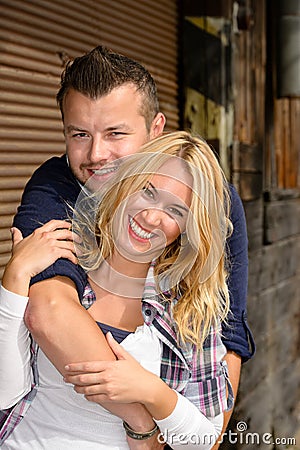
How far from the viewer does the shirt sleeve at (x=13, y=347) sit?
1.94 m

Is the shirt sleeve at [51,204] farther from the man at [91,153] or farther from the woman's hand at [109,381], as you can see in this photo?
the woman's hand at [109,381]

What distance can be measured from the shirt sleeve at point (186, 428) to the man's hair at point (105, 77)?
0.90m

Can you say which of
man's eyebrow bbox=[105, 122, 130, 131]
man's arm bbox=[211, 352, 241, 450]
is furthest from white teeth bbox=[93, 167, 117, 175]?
man's arm bbox=[211, 352, 241, 450]

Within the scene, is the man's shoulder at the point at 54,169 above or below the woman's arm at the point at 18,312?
above

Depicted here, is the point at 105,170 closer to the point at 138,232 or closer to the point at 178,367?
the point at 138,232

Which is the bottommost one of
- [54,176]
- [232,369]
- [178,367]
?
[232,369]

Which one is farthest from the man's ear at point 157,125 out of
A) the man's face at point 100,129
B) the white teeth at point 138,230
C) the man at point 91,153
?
the white teeth at point 138,230

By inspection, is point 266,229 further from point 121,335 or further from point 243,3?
point 121,335

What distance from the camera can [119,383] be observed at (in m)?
1.90

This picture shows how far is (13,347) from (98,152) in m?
0.63

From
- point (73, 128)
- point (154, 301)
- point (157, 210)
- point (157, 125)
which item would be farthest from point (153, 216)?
point (157, 125)

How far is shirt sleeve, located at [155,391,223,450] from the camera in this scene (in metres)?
1.98

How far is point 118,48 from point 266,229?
1856 mm

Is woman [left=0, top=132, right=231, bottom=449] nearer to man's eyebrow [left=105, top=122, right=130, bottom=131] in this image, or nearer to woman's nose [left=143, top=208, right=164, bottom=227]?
woman's nose [left=143, top=208, right=164, bottom=227]
